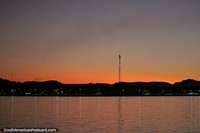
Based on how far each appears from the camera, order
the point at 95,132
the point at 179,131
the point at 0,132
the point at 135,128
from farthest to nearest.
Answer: the point at 135,128, the point at 179,131, the point at 95,132, the point at 0,132

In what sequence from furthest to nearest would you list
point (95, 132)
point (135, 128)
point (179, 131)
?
point (135, 128), point (179, 131), point (95, 132)

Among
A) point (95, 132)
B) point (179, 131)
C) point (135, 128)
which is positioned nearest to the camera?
point (95, 132)

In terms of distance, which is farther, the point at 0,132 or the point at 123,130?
the point at 123,130

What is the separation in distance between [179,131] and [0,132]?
1104 inches

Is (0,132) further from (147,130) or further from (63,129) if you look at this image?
(147,130)

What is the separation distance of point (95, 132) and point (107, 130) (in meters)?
4.44

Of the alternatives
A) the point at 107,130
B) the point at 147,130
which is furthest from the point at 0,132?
the point at 147,130

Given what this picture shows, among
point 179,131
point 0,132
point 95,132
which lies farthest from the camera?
point 179,131

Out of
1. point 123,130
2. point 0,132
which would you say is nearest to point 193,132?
point 123,130

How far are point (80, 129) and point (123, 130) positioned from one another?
7.08 metres

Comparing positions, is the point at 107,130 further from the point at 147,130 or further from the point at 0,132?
the point at 0,132

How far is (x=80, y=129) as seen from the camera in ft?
199

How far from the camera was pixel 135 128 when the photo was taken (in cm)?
6525

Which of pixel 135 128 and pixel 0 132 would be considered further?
pixel 135 128
